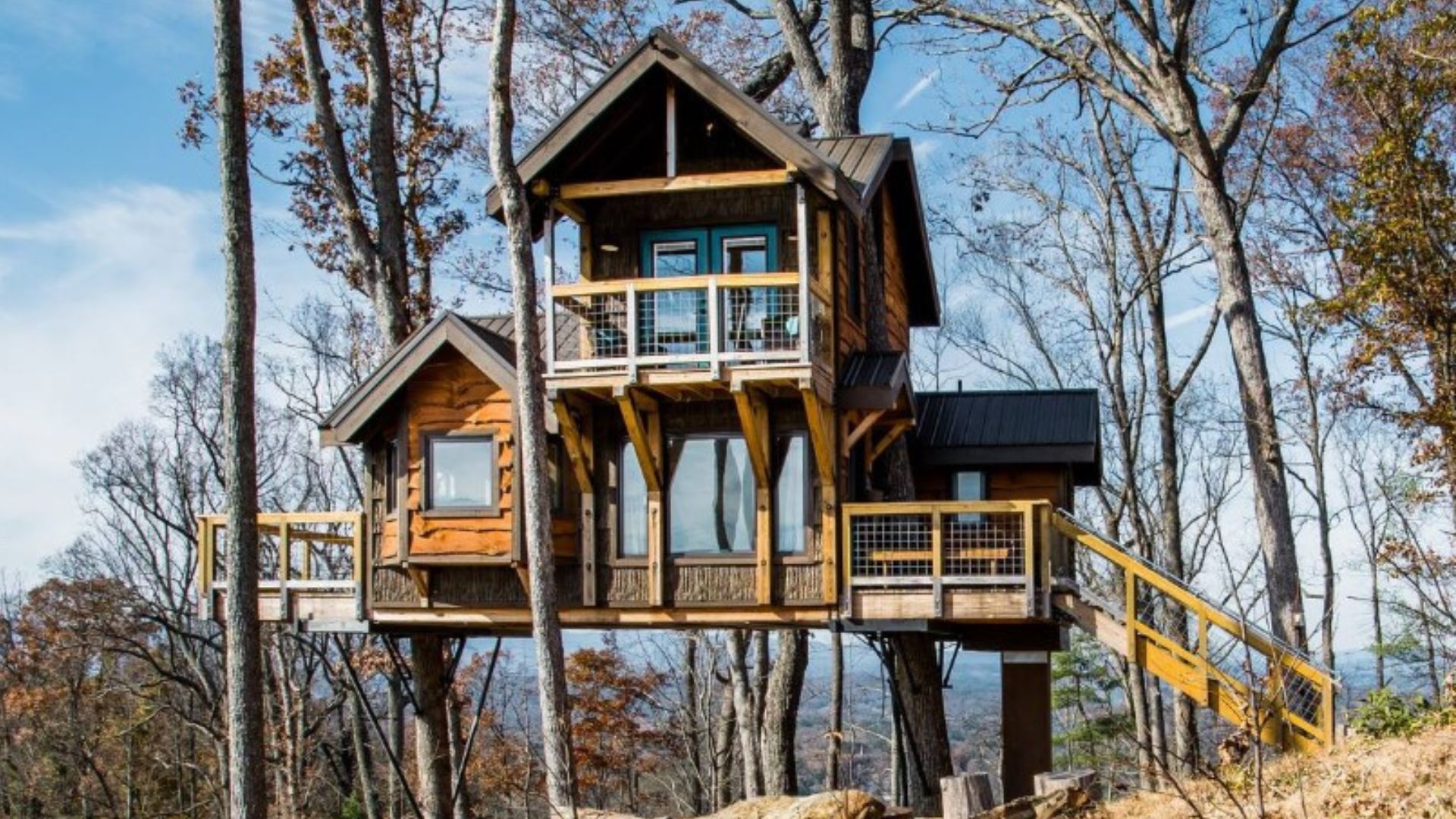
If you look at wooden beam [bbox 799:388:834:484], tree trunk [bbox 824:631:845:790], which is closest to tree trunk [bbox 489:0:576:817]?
wooden beam [bbox 799:388:834:484]

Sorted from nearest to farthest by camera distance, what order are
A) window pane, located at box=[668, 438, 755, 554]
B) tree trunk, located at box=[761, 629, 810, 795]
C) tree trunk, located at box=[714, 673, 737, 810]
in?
window pane, located at box=[668, 438, 755, 554], tree trunk, located at box=[761, 629, 810, 795], tree trunk, located at box=[714, 673, 737, 810]

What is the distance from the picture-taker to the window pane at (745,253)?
16.9 meters

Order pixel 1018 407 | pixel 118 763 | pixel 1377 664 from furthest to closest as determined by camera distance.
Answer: pixel 118 763 < pixel 1377 664 < pixel 1018 407

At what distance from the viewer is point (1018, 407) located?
19.4 m

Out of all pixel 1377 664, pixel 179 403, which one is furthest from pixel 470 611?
pixel 1377 664

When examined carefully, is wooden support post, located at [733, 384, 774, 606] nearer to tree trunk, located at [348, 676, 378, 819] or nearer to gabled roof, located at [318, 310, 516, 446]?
gabled roof, located at [318, 310, 516, 446]

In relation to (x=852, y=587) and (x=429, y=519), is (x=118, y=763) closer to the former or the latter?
(x=429, y=519)

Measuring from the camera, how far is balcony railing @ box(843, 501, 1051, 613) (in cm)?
1592

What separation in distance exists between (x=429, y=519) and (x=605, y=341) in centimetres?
282

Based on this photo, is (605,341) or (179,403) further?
(179,403)

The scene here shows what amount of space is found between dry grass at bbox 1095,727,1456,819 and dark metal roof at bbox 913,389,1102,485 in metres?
5.73

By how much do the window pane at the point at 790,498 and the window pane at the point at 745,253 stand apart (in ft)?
6.36

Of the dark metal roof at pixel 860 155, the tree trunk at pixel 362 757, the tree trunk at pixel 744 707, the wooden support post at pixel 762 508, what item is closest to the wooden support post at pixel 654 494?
the wooden support post at pixel 762 508

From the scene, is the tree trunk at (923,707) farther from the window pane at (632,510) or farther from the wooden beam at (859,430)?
the window pane at (632,510)
